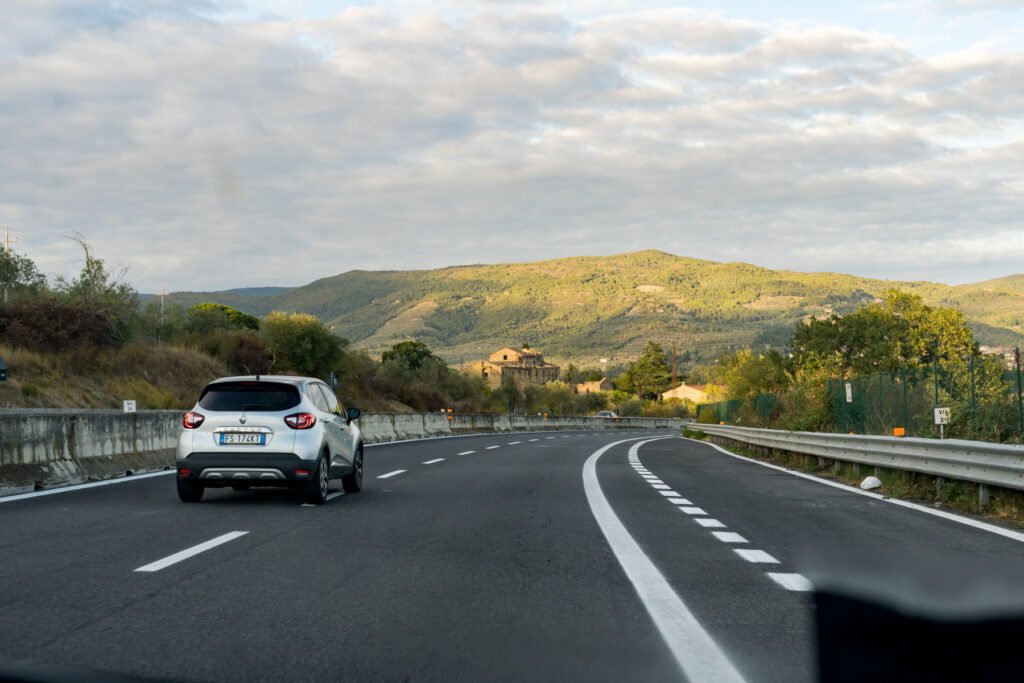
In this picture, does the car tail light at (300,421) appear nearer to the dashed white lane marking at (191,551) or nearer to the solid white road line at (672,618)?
the dashed white lane marking at (191,551)

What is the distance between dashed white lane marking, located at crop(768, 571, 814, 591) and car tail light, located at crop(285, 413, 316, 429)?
6679mm

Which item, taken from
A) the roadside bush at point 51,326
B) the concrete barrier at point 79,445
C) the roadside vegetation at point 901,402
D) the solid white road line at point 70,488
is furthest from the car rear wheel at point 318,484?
the roadside bush at point 51,326

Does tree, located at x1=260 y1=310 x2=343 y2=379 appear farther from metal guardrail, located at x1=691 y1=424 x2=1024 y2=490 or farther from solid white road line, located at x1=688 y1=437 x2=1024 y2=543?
solid white road line, located at x1=688 y1=437 x2=1024 y2=543

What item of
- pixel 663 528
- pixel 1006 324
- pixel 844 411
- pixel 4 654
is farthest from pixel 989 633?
pixel 1006 324

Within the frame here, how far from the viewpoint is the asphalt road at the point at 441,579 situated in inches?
208

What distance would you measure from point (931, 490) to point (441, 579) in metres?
9.96

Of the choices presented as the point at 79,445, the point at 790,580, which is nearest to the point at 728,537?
the point at 790,580

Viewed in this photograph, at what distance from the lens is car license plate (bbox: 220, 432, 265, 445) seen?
13.1m

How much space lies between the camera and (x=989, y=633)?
2.36 metres

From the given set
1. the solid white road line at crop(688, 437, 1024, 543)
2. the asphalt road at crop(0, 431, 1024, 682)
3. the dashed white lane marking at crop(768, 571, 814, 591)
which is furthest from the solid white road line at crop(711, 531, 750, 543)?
the solid white road line at crop(688, 437, 1024, 543)

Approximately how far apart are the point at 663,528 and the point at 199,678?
23.3ft

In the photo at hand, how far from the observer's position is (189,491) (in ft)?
43.6

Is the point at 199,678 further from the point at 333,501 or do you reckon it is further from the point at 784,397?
the point at 784,397

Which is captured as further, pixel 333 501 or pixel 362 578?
pixel 333 501
